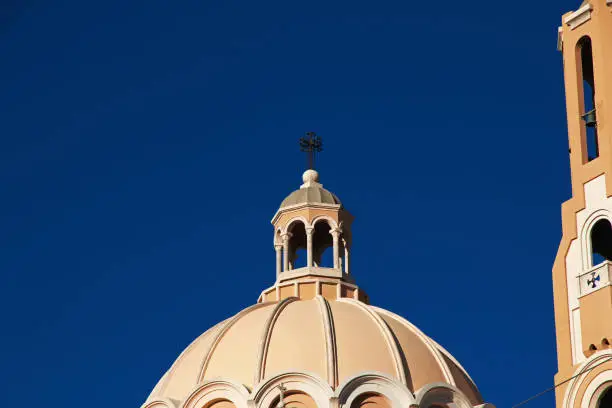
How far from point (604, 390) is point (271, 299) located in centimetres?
1960

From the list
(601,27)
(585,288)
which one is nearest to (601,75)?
(601,27)

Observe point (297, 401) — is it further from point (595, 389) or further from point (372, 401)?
point (595, 389)

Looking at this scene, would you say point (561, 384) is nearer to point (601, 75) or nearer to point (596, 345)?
point (596, 345)

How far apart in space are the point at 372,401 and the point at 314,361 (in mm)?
1933

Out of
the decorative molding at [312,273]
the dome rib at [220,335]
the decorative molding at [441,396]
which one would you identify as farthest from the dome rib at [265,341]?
the decorative molding at [441,396]

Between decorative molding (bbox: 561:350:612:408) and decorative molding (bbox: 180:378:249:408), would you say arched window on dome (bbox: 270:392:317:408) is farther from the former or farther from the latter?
decorative molding (bbox: 561:350:612:408)

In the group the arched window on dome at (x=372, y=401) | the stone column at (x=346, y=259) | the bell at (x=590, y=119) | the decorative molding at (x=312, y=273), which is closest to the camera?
the bell at (x=590, y=119)

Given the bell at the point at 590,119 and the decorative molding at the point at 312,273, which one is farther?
the decorative molding at the point at 312,273

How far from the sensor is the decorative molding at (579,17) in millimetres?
47875

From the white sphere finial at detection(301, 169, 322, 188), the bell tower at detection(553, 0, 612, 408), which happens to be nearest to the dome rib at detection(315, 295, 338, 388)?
the white sphere finial at detection(301, 169, 322, 188)

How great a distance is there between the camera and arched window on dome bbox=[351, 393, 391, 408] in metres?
57.3

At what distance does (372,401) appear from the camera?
188 feet

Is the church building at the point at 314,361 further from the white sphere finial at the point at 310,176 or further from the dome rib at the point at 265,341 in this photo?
the white sphere finial at the point at 310,176

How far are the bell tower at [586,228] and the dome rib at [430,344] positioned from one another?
12386 mm
